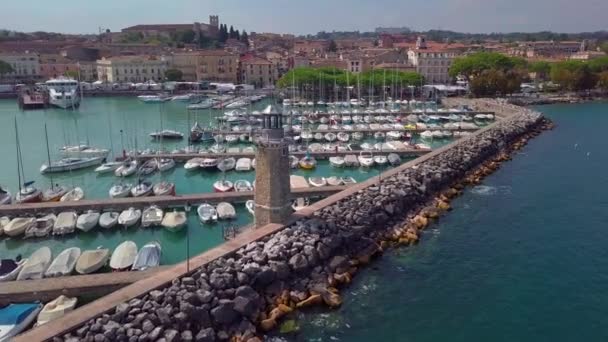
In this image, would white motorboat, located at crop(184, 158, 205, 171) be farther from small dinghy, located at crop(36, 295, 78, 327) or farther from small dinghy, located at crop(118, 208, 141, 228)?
small dinghy, located at crop(36, 295, 78, 327)

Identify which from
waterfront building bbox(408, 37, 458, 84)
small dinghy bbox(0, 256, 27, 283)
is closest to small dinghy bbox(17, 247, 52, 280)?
small dinghy bbox(0, 256, 27, 283)

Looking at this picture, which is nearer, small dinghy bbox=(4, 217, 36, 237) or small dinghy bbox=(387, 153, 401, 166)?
small dinghy bbox=(4, 217, 36, 237)

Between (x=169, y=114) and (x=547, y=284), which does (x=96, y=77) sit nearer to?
(x=169, y=114)

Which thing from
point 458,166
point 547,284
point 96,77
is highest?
point 96,77

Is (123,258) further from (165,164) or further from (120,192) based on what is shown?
(165,164)

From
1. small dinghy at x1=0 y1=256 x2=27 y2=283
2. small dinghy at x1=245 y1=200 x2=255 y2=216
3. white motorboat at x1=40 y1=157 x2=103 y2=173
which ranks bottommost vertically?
small dinghy at x1=0 y1=256 x2=27 y2=283

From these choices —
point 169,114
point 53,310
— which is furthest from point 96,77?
point 53,310

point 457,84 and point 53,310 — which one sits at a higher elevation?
point 457,84
